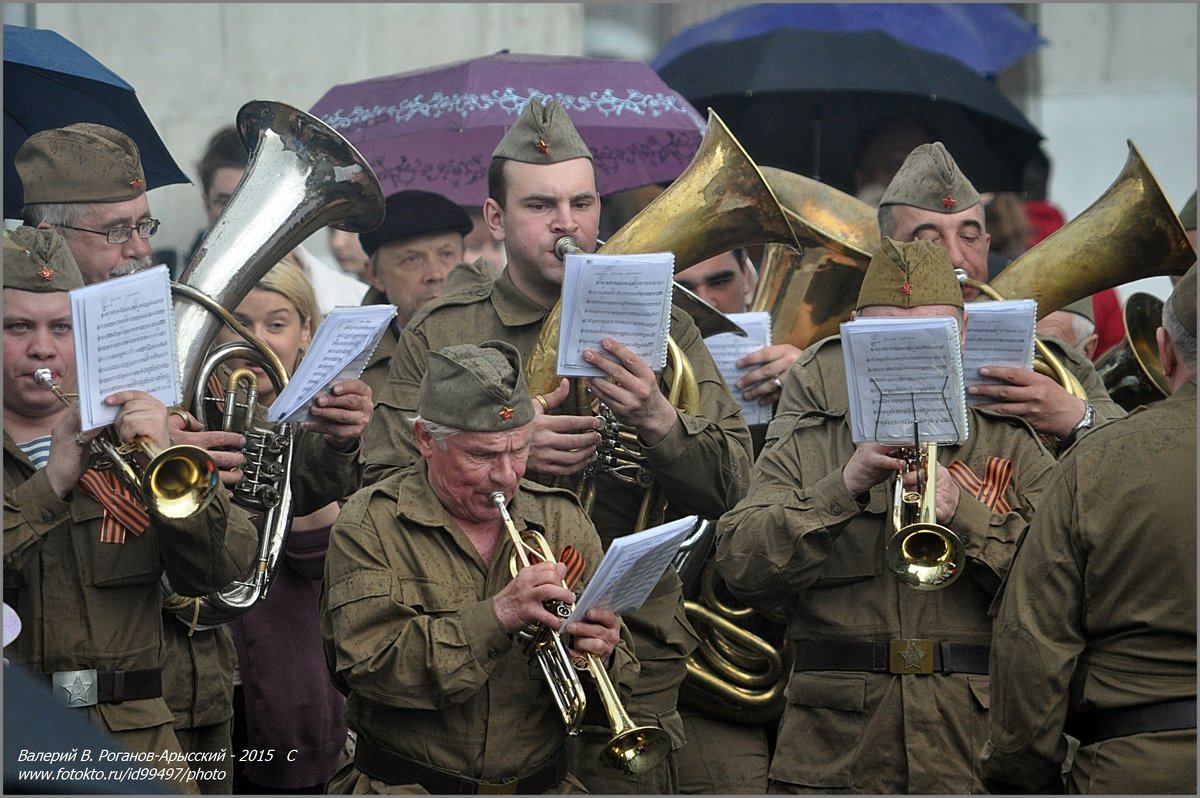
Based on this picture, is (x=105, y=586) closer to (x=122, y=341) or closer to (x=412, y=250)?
(x=122, y=341)

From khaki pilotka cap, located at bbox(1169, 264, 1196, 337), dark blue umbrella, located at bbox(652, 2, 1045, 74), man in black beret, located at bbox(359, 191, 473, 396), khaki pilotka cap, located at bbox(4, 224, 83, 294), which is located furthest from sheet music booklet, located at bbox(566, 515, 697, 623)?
dark blue umbrella, located at bbox(652, 2, 1045, 74)

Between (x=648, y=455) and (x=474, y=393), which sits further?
(x=648, y=455)

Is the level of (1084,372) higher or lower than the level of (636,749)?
higher

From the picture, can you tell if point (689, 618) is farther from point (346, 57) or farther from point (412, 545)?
point (346, 57)

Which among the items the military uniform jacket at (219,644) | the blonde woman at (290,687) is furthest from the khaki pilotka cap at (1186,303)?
the blonde woman at (290,687)

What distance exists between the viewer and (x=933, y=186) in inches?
269

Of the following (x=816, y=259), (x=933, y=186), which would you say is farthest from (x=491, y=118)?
(x=933, y=186)

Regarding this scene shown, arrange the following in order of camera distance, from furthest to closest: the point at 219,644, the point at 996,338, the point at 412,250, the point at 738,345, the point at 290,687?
the point at 412,250
the point at 738,345
the point at 290,687
the point at 219,644
the point at 996,338

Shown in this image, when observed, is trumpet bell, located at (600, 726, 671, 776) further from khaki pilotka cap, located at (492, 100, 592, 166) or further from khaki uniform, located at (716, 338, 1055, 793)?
khaki pilotka cap, located at (492, 100, 592, 166)

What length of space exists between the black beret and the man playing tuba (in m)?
2.52

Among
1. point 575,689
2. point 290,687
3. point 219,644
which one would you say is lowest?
point 290,687

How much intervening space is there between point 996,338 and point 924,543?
1.02 metres

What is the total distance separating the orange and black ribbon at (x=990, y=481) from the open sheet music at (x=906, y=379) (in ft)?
1.57

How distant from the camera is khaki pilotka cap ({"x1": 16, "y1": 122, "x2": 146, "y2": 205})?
21.1 ft
